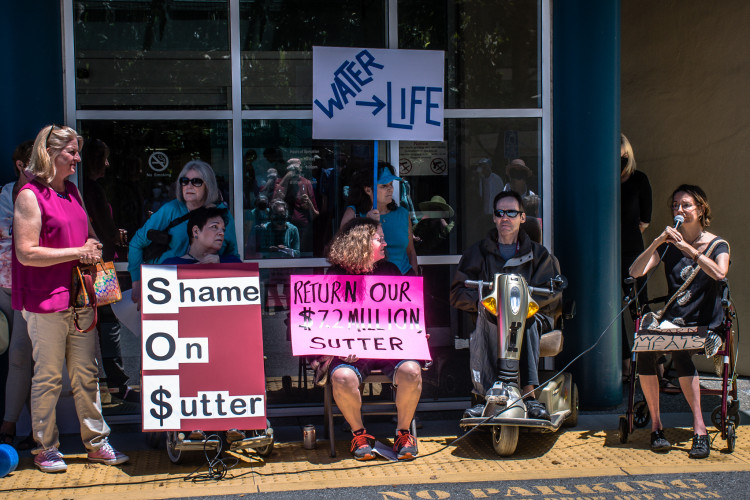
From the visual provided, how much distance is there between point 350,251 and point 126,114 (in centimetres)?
208

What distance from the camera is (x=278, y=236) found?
6.58 meters

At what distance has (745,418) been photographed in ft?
20.7

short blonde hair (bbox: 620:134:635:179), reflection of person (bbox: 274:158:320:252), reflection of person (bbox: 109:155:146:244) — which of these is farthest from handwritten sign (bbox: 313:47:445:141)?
short blonde hair (bbox: 620:134:635:179)

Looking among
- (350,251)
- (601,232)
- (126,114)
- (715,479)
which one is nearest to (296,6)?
(126,114)

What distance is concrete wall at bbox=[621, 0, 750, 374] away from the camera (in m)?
7.54

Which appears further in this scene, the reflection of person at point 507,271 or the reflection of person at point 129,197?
the reflection of person at point 129,197

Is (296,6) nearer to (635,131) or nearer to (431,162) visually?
(431,162)

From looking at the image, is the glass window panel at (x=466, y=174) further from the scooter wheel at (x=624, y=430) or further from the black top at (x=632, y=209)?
the scooter wheel at (x=624, y=430)

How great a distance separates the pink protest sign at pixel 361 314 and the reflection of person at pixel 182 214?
59cm

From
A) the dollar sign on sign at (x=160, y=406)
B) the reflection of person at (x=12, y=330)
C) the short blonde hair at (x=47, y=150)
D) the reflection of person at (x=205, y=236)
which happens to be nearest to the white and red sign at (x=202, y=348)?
the dollar sign on sign at (x=160, y=406)

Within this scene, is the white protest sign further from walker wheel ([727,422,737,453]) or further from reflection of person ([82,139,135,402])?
walker wheel ([727,422,737,453])

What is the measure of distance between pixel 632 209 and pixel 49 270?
15.2 feet

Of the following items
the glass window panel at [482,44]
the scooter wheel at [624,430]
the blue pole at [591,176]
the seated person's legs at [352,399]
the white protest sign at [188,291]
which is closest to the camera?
the white protest sign at [188,291]

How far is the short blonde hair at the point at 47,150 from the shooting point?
493 centimetres
